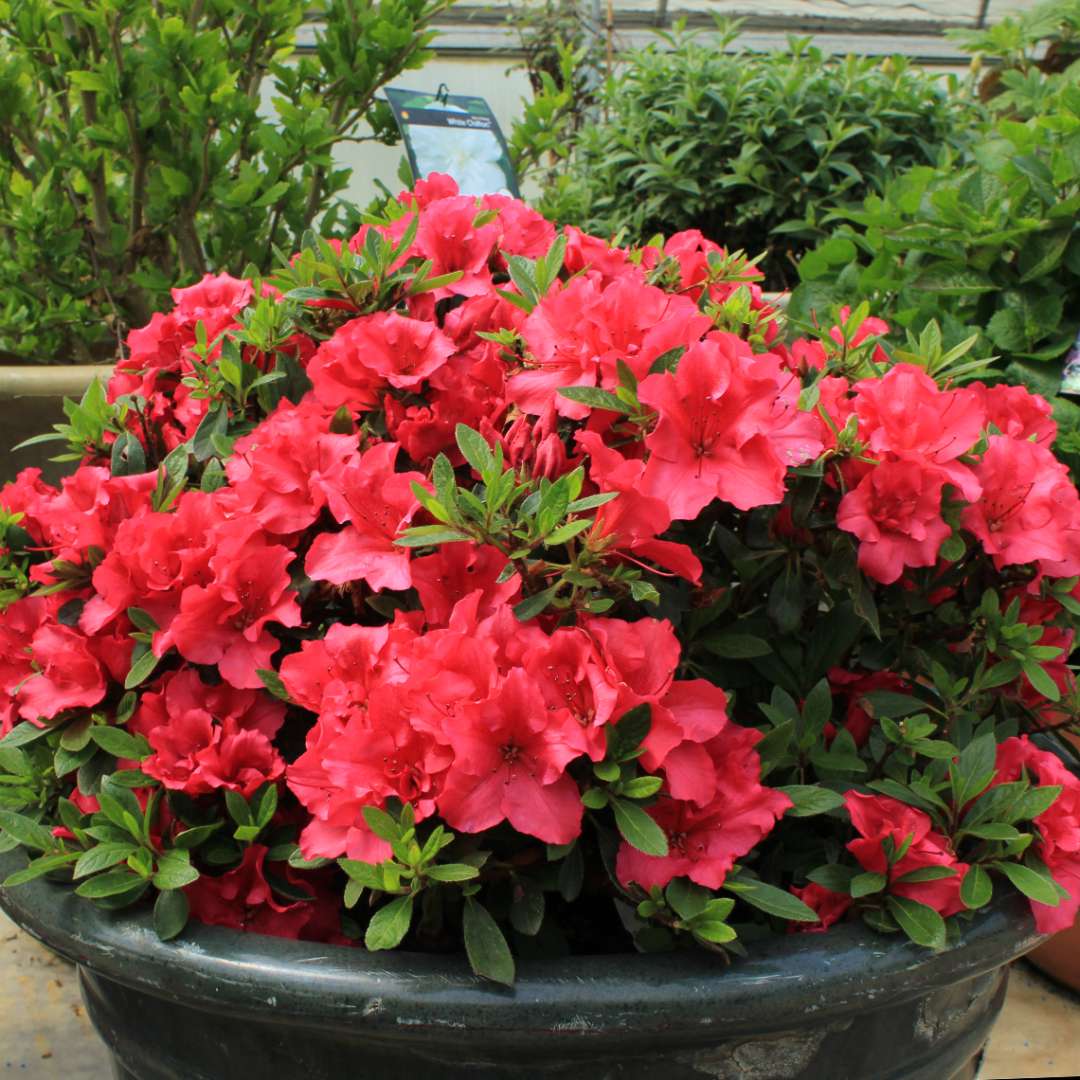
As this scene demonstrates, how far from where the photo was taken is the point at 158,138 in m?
2.43

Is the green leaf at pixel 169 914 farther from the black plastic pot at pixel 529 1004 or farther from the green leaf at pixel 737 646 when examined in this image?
the green leaf at pixel 737 646

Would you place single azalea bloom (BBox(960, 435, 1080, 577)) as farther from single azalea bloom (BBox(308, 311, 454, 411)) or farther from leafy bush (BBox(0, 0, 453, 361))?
leafy bush (BBox(0, 0, 453, 361))

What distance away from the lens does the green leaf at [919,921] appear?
0.83m

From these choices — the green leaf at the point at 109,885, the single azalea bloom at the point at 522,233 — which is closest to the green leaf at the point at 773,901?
the green leaf at the point at 109,885

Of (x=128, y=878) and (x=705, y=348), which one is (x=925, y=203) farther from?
(x=128, y=878)

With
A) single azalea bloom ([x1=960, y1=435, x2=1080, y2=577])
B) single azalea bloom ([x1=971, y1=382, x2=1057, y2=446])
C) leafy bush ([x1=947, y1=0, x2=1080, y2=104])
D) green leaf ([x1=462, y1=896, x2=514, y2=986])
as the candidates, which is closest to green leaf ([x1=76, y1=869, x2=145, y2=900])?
green leaf ([x1=462, y1=896, x2=514, y2=986])

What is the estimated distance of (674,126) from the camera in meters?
3.45

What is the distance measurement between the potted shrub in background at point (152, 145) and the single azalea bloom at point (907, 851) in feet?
5.62

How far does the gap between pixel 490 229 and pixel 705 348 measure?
39cm

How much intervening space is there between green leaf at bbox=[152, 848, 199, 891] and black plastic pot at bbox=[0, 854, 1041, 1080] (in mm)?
37

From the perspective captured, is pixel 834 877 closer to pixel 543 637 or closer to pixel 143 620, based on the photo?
pixel 543 637

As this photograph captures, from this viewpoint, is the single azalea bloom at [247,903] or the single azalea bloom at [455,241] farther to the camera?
the single azalea bloom at [455,241]

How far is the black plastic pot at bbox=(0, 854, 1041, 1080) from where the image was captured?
0.77 meters

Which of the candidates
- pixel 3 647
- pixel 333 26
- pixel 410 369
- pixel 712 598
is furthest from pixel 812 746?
pixel 333 26
